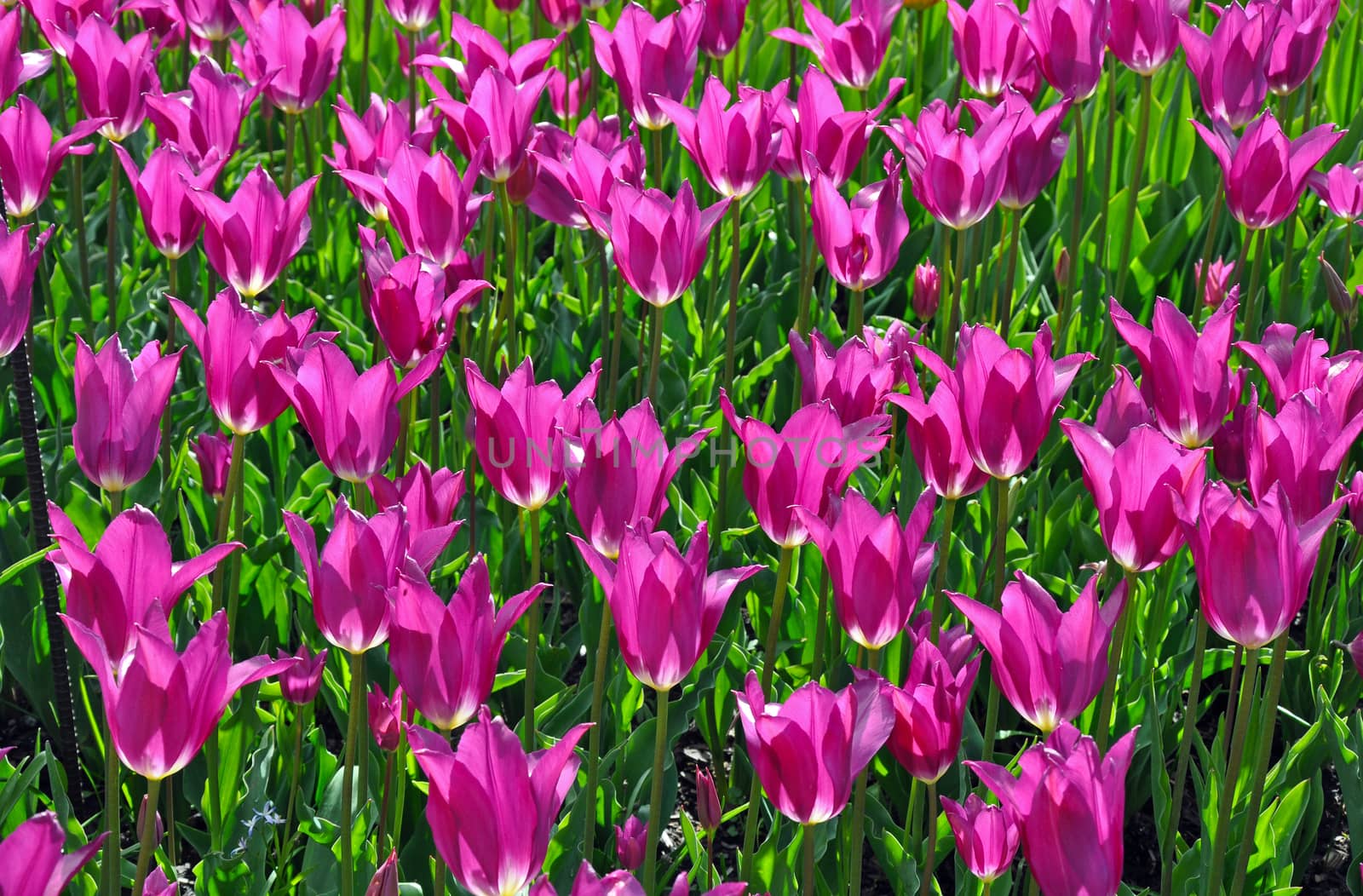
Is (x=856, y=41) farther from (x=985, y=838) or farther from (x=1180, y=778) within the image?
(x=985, y=838)

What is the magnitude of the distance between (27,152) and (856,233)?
3.90 feet

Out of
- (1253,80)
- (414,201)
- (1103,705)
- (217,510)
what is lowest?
(217,510)

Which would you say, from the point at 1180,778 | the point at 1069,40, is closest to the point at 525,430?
the point at 1180,778

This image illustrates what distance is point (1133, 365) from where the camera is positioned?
2916 mm

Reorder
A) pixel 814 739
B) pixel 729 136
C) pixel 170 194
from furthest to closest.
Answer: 1. pixel 729 136
2. pixel 170 194
3. pixel 814 739

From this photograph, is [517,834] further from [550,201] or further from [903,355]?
[550,201]

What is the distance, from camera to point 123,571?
56.1 inches

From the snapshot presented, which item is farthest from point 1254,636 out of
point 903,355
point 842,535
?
point 903,355

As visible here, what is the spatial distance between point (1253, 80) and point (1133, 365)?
0.59 meters

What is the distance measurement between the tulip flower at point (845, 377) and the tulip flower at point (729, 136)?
57cm

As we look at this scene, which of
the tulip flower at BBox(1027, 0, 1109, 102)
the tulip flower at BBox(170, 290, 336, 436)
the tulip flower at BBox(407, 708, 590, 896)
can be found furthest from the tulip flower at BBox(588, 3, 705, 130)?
the tulip flower at BBox(407, 708, 590, 896)

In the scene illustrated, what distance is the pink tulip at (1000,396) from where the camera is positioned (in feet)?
5.44

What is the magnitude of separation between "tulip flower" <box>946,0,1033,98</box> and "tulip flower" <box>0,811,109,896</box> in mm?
2033

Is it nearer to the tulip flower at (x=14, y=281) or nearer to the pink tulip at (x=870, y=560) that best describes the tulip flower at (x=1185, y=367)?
the pink tulip at (x=870, y=560)
